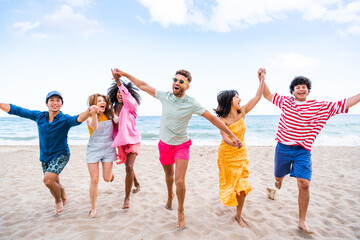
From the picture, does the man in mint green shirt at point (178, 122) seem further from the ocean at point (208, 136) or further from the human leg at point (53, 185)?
the ocean at point (208, 136)

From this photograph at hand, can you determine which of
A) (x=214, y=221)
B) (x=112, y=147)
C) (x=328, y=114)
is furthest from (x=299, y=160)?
(x=112, y=147)

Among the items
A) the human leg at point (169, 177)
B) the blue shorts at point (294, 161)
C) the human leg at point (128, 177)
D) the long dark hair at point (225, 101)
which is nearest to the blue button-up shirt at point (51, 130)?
the human leg at point (128, 177)

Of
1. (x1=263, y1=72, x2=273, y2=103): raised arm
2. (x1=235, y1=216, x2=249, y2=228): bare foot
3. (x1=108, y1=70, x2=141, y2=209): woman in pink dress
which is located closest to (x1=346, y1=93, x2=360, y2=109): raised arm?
(x1=263, y1=72, x2=273, y2=103): raised arm

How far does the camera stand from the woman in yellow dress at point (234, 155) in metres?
3.26

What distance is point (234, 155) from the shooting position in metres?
3.38

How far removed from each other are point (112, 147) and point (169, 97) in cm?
151

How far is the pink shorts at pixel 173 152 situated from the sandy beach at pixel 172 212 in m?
1.06

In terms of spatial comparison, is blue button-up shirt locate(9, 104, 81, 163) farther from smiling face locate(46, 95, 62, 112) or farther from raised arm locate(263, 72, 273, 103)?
raised arm locate(263, 72, 273, 103)

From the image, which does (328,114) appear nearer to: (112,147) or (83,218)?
(112,147)

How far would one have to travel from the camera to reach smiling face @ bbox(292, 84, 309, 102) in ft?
10.9

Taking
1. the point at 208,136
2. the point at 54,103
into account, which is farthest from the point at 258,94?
the point at 208,136

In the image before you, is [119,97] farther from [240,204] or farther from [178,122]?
[240,204]

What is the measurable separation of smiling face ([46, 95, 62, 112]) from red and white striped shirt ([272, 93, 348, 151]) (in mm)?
3890

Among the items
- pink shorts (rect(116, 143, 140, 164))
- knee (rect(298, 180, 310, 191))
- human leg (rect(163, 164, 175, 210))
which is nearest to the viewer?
knee (rect(298, 180, 310, 191))
